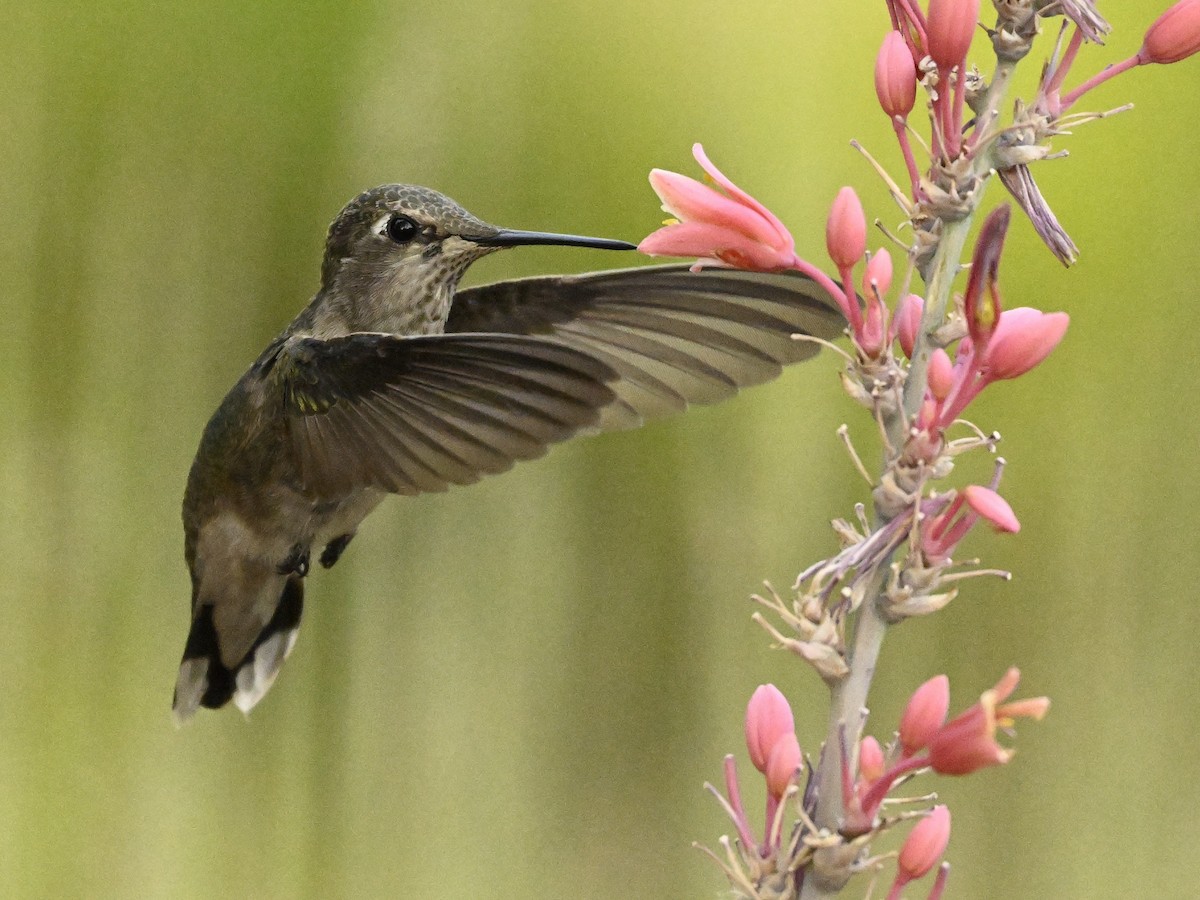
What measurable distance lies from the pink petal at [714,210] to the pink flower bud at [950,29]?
0.33 ft

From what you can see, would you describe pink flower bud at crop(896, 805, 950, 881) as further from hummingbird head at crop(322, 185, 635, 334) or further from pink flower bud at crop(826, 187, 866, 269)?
hummingbird head at crop(322, 185, 635, 334)

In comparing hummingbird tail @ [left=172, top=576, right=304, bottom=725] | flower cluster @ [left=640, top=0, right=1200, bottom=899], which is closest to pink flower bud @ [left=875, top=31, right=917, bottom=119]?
flower cluster @ [left=640, top=0, right=1200, bottom=899]

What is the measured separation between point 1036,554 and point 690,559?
1.28 ft

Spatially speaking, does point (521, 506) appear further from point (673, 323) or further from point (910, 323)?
point (910, 323)

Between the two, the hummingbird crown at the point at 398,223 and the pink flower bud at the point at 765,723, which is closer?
the pink flower bud at the point at 765,723

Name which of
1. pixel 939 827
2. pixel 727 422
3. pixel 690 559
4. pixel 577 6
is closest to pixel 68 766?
pixel 690 559

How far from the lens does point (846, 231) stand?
0.56 metres

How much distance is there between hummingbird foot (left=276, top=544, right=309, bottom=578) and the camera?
1131 millimetres

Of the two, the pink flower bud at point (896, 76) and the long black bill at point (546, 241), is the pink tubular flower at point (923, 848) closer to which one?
the pink flower bud at point (896, 76)

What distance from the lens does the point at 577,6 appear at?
1.52m

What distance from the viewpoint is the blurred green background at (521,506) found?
4.68 feet

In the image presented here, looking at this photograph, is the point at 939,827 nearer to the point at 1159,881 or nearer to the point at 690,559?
the point at 690,559

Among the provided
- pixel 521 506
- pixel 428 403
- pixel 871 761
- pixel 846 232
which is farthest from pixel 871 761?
pixel 521 506

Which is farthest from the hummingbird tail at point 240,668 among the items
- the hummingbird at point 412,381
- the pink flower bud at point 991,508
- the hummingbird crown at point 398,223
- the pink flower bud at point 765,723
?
the pink flower bud at point 991,508
